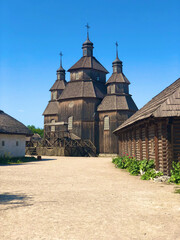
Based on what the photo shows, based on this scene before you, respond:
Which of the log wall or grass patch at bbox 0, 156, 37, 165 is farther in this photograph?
grass patch at bbox 0, 156, 37, 165

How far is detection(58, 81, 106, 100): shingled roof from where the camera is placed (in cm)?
4178

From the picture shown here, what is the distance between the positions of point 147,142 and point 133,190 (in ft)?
17.9

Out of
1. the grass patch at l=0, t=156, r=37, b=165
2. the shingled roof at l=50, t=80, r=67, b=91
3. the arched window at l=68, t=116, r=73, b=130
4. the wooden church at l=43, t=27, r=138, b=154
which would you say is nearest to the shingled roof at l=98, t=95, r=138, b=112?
the wooden church at l=43, t=27, r=138, b=154

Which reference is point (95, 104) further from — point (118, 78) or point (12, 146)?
point (12, 146)

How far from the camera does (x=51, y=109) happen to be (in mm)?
52125

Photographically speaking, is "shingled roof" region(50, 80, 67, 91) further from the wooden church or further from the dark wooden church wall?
the dark wooden church wall

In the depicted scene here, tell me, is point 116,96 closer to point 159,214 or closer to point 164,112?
point 164,112

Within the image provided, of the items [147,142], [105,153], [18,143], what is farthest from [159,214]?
[105,153]

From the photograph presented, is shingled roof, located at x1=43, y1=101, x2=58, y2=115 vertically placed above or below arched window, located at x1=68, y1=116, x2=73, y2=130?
above

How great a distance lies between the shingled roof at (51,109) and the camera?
168ft

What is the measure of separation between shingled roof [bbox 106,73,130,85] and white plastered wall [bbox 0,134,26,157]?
21.6 meters

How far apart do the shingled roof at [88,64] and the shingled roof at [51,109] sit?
32.7 feet

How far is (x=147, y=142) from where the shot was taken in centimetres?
1455

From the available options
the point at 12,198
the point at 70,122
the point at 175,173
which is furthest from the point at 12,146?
the point at 175,173
